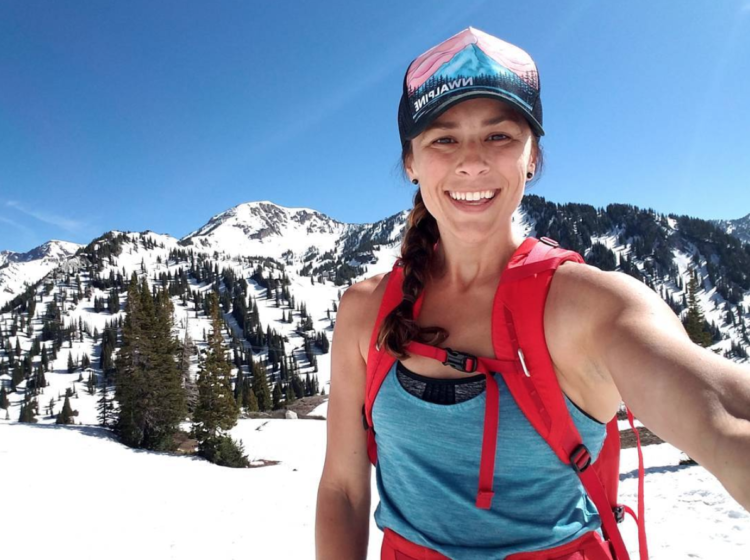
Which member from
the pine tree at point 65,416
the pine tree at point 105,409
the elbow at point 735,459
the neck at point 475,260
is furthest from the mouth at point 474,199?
the pine tree at point 65,416

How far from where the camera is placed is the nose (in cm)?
159

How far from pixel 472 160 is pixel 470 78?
29 cm

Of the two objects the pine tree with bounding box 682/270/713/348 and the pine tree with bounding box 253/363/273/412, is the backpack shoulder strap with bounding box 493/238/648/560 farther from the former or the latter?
the pine tree with bounding box 253/363/273/412

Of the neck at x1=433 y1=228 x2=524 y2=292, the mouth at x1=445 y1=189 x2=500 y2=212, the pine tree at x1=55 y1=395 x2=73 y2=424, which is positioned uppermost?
the mouth at x1=445 y1=189 x2=500 y2=212

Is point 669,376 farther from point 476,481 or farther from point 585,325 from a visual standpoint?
point 476,481

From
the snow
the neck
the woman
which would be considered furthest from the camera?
the snow

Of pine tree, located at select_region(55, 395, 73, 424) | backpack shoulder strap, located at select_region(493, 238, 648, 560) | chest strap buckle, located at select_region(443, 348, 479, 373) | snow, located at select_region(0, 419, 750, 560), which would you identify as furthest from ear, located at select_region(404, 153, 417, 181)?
pine tree, located at select_region(55, 395, 73, 424)

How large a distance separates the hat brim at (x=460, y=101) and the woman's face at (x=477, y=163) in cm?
4

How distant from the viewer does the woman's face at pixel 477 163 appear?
1598 mm

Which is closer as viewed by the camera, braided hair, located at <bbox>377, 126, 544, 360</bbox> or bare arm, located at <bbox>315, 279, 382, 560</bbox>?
braided hair, located at <bbox>377, 126, 544, 360</bbox>

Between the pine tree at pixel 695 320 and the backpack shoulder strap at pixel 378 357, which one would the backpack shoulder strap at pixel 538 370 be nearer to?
the backpack shoulder strap at pixel 378 357

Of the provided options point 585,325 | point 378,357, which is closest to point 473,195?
point 585,325

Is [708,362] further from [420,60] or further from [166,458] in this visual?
[166,458]

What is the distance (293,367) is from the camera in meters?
116
